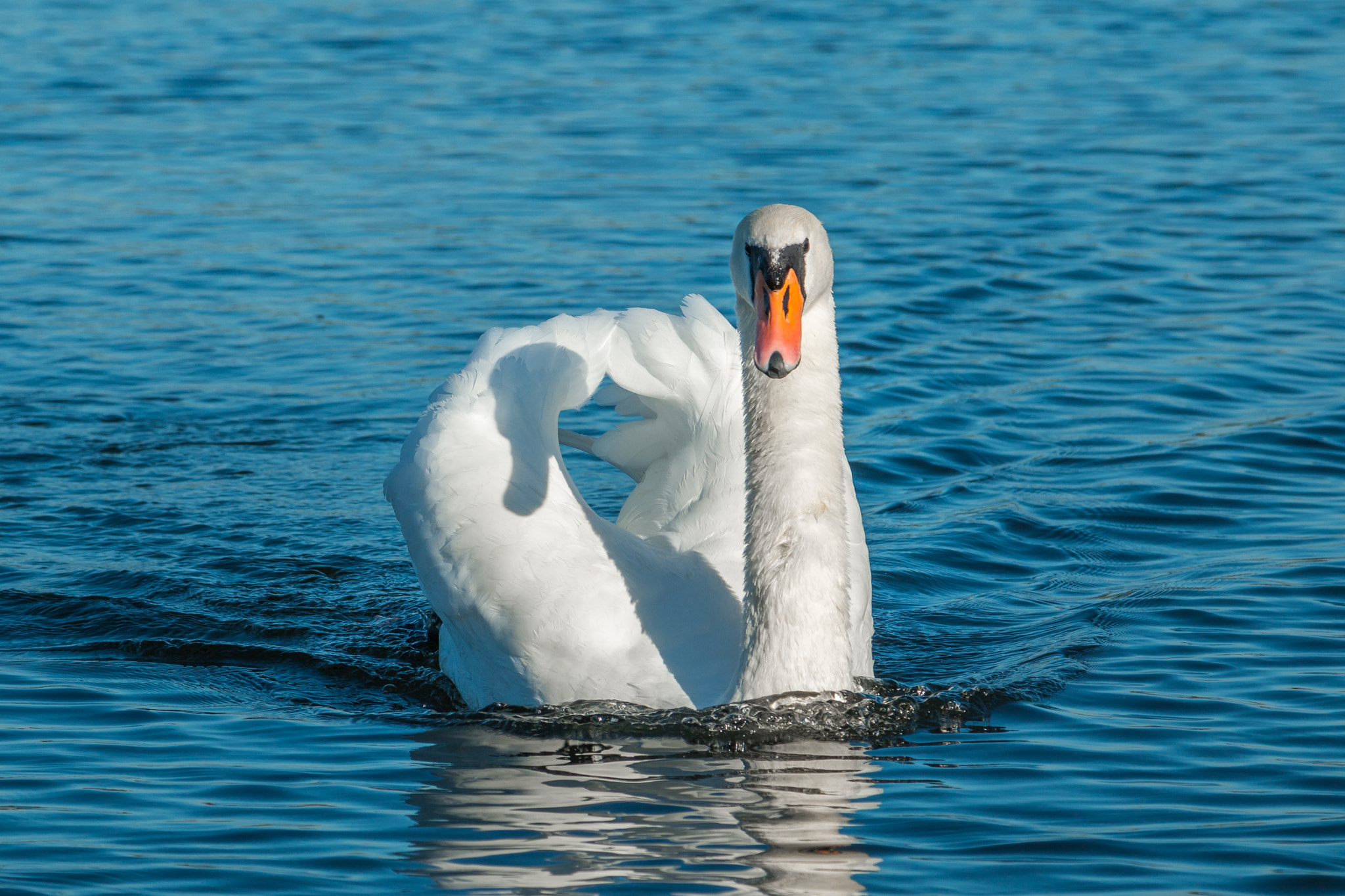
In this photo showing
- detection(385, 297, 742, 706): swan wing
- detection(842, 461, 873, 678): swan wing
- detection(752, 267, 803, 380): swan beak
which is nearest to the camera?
detection(752, 267, 803, 380): swan beak

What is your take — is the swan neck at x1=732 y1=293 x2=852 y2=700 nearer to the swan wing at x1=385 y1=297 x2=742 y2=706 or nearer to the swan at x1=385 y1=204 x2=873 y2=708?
the swan at x1=385 y1=204 x2=873 y2=708

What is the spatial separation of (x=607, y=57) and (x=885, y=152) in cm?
602

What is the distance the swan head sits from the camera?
5.66 meters

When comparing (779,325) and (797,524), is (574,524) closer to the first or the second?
(797,524)

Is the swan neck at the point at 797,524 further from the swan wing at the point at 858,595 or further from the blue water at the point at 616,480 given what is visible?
the blue water at the point at 616,480

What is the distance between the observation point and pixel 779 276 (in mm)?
5816

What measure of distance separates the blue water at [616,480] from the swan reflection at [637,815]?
22 mm

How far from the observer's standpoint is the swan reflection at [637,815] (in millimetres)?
5191

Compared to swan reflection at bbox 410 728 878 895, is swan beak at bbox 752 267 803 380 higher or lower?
higher

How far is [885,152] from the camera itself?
57.9 ft

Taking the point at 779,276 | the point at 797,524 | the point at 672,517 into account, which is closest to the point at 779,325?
the point at 779,276

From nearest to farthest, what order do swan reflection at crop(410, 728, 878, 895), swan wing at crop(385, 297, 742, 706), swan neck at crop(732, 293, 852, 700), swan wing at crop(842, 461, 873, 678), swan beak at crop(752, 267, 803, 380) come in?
swan reflection at crop(410, 728, 878, 895)
swan beak at crop(752, 267, 803, 380)
swan neck at crop(732, 293, 852, 700)
swan wing at crop(385, 297, 742, 706)
swan wing at crop(842, 461, 873, 678)

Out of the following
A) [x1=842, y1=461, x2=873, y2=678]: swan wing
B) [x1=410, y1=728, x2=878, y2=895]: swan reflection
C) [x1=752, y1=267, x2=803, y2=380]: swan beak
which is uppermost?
[x1=752, y1=267, x2=803, y2=380]: swan beak

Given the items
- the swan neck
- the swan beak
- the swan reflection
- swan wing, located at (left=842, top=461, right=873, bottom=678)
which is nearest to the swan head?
the swan beak
